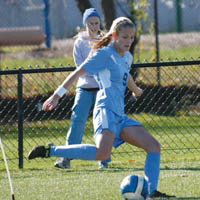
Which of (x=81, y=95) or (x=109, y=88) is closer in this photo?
(x=109, y=88)

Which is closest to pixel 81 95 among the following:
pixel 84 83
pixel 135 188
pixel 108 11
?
pixel 84 83

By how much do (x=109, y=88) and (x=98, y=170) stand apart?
189cm

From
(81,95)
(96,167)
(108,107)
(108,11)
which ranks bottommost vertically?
(96,167)

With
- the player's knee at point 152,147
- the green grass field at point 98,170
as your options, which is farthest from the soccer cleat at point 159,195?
the player's knee at point 152,147

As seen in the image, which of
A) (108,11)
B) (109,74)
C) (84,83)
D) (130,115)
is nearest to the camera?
(109,74)

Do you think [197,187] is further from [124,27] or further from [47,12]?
[47,12]

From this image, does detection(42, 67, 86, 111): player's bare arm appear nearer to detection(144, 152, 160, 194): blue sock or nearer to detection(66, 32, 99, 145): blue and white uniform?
detection(144, 152, 160, 194): blue sock

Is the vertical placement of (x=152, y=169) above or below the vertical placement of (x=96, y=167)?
above

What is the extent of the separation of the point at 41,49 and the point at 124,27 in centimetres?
1148

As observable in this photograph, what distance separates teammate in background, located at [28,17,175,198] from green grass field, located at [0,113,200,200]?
55 centimetres

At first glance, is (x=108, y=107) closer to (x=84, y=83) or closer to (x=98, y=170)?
(x=84, y=83)

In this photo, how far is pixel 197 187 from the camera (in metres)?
5.53

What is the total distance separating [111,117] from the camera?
16.2 feet

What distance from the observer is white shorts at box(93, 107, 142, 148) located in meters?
4.91
